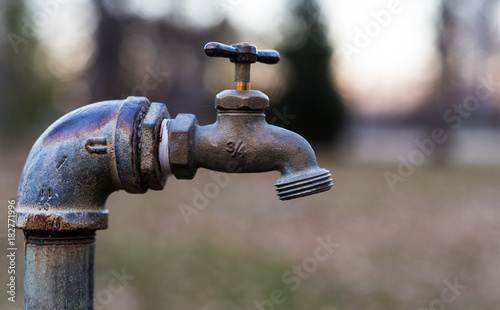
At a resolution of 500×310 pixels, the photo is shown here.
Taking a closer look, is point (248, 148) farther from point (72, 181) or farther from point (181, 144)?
point (72, 181)

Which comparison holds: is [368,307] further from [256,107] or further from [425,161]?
[425,161]

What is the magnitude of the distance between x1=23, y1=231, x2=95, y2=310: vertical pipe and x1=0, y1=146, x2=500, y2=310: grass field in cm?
252

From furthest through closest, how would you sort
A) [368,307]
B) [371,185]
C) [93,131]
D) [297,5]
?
[297,5], [371,185], [368,307], [93,131]

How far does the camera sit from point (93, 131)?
133cm

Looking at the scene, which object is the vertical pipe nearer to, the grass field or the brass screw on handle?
the brass screw on handle

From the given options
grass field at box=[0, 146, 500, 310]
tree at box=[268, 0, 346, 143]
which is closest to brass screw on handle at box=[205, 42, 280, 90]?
grass field at box=[0, 146, 500, 310]

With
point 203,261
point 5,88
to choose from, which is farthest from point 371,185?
point 5,88

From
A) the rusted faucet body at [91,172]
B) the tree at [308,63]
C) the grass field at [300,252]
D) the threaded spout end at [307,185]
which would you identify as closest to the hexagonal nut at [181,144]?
the rusted faucet body at [91,172]

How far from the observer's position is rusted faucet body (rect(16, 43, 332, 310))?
132cm

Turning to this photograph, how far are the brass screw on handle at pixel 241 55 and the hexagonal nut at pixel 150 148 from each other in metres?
0.23

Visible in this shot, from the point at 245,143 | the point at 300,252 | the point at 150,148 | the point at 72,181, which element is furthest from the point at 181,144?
the point at 300,252

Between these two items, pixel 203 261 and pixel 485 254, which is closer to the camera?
pixel 203 261

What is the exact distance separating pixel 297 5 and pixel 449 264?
1083 cm

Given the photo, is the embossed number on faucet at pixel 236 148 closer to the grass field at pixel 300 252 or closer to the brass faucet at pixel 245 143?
the brass faucet at pixel 245 143
